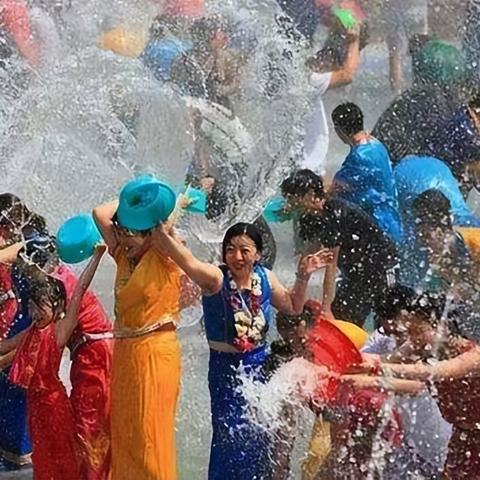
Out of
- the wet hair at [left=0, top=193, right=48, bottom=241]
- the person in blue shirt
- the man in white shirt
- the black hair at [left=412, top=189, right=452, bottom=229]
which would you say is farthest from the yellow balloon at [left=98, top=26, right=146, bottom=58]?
the wet hair at [left=0, top=193, right=48, bottom=241]

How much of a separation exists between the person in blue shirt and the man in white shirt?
1.17m

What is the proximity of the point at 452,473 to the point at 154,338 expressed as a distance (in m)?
1.09

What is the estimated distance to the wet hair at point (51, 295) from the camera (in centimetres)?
515

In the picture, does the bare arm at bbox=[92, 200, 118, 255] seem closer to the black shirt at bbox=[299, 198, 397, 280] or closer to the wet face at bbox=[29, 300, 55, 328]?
the wet face at bbox=[29, 300, 55, 328]

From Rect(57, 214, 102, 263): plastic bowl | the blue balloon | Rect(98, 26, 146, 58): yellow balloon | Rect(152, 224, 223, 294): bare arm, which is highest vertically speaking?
Rect(98, 26, 146, 58): yellow balloon

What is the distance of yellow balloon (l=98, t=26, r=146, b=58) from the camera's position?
8.93m

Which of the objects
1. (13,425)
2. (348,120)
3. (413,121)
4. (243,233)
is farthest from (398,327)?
(413,121)

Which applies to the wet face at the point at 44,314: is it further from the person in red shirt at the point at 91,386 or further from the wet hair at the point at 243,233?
the wet hair at the point at 243,233

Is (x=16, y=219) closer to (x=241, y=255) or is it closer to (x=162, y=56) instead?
(x=241, y=255)

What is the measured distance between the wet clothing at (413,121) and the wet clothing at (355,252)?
94 centimetres

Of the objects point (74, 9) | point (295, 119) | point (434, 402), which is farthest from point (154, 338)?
point (74, 9)

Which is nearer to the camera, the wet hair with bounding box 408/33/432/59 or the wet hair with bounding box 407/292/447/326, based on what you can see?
the wet hair with bounding box 407/292/447/326

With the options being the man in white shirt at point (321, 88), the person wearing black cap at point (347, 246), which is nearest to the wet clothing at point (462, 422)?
the person wearing black cap at point (347, 246)

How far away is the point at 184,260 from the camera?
4.85 metres
